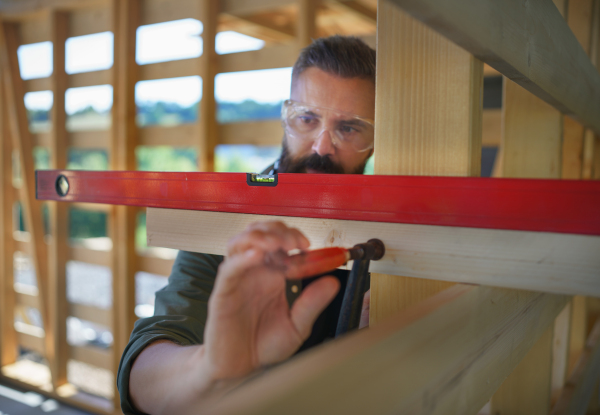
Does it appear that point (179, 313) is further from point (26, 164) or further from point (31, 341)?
point (31, 341)

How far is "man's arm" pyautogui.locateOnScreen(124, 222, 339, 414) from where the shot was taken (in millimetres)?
438

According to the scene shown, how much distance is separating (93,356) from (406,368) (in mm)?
3528

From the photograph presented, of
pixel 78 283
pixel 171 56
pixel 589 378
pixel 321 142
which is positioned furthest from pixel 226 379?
pixel 78 283

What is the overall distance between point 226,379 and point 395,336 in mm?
253

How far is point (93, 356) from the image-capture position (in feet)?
11.0

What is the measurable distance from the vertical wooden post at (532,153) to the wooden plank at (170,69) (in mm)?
2025

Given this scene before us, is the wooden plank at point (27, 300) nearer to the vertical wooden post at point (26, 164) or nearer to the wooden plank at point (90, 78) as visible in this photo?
the vertical wooden post at point (26, 164)

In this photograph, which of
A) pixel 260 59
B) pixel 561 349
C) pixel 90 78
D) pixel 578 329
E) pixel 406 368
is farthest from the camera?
pixel 90 78

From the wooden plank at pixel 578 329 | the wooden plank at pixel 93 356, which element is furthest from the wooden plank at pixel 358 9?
the wooden plank at pixel 93 356

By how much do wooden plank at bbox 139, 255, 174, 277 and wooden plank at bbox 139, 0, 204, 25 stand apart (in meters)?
1.47

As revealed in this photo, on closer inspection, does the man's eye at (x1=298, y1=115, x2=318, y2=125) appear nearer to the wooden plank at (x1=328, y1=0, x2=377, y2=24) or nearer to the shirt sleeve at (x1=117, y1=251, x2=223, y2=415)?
the shirt sleeve at (x1=117, y1=251, x2=223, y2=415)

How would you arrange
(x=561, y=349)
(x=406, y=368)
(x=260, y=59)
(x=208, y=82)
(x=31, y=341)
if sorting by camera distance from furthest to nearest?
(x=31, y=341) < (x=208, y=82) < (x=260, y=59) < (x=561, y=349) < (x=406, y=368)

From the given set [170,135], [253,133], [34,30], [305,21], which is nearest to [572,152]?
[305,21]

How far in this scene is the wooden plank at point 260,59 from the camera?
8.03ft
